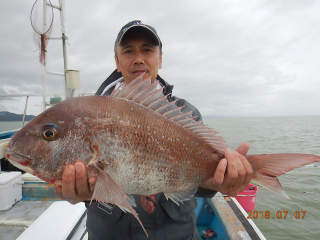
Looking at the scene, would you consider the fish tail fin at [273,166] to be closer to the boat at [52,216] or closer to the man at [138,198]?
the man at [138,198]

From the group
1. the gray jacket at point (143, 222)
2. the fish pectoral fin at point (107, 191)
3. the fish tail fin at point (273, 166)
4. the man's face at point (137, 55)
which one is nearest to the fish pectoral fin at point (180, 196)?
the gray jacket at point (143, 222)

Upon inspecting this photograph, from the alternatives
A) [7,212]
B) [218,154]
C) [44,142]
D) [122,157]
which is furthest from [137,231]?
[7,212]

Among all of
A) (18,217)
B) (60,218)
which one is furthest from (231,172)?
(18,217)

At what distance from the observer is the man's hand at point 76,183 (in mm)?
1470

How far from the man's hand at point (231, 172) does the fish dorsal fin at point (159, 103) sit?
15cm

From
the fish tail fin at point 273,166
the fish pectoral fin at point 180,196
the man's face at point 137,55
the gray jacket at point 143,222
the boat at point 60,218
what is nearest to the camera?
the fish tail fin at point 273,166

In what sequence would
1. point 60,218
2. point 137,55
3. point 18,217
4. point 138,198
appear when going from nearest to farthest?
point 138,198 → point 137,55 → point 60,218 → point 18,217

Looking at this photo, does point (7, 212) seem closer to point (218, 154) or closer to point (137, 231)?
point (137, 231)

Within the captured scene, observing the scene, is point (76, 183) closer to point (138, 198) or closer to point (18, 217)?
point (138, 198)

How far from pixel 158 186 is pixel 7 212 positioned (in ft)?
13.8

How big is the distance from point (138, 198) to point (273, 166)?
147 cm

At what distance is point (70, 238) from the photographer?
8.52 ft

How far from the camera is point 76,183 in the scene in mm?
1567

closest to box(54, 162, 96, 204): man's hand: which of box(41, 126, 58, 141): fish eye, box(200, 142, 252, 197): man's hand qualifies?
box(41, 126, 58, 141): fish eye
